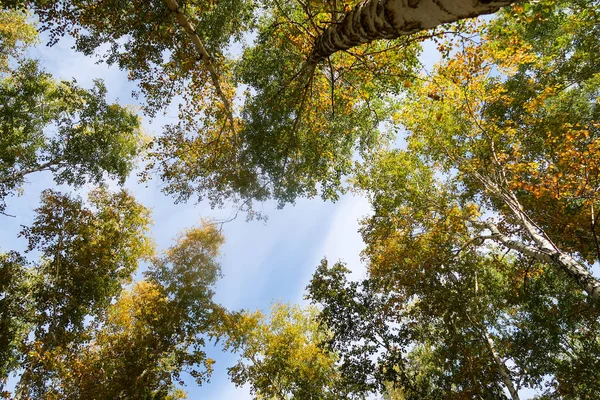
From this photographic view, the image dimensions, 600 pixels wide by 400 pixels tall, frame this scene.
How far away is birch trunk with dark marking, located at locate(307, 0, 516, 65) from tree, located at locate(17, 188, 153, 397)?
13.0m

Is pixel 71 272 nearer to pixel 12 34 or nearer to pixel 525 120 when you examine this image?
pixel 12 34

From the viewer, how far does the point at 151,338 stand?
12086 millimetres

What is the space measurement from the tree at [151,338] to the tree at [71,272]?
0.84 metres

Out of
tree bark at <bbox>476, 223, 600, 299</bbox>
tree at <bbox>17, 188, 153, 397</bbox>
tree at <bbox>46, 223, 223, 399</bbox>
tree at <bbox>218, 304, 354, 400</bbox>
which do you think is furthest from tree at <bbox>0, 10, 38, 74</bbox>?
tree bark at <bbox>476, 223, 600, 299</bbox>

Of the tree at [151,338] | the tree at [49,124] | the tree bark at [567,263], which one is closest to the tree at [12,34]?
the tree at [49,124]

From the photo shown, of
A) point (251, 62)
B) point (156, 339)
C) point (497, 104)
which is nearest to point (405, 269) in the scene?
Result: point (497, 104)

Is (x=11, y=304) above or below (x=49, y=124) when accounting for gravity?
below

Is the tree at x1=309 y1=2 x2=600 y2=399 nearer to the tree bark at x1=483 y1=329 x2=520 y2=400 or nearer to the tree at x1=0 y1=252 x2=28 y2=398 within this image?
the tree bark at x1=483 y1=329 x2=520 y2=400

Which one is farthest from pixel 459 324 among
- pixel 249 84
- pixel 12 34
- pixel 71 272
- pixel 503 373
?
pixel 12 34

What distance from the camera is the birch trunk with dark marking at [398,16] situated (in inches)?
76.2

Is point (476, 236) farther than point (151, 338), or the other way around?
point (151, 338)

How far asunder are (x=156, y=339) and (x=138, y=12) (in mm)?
Answer: 12092

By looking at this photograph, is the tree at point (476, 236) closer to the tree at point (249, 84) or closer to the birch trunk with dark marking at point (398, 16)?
the tree at point (249, 84)

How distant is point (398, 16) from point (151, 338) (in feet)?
46.8
